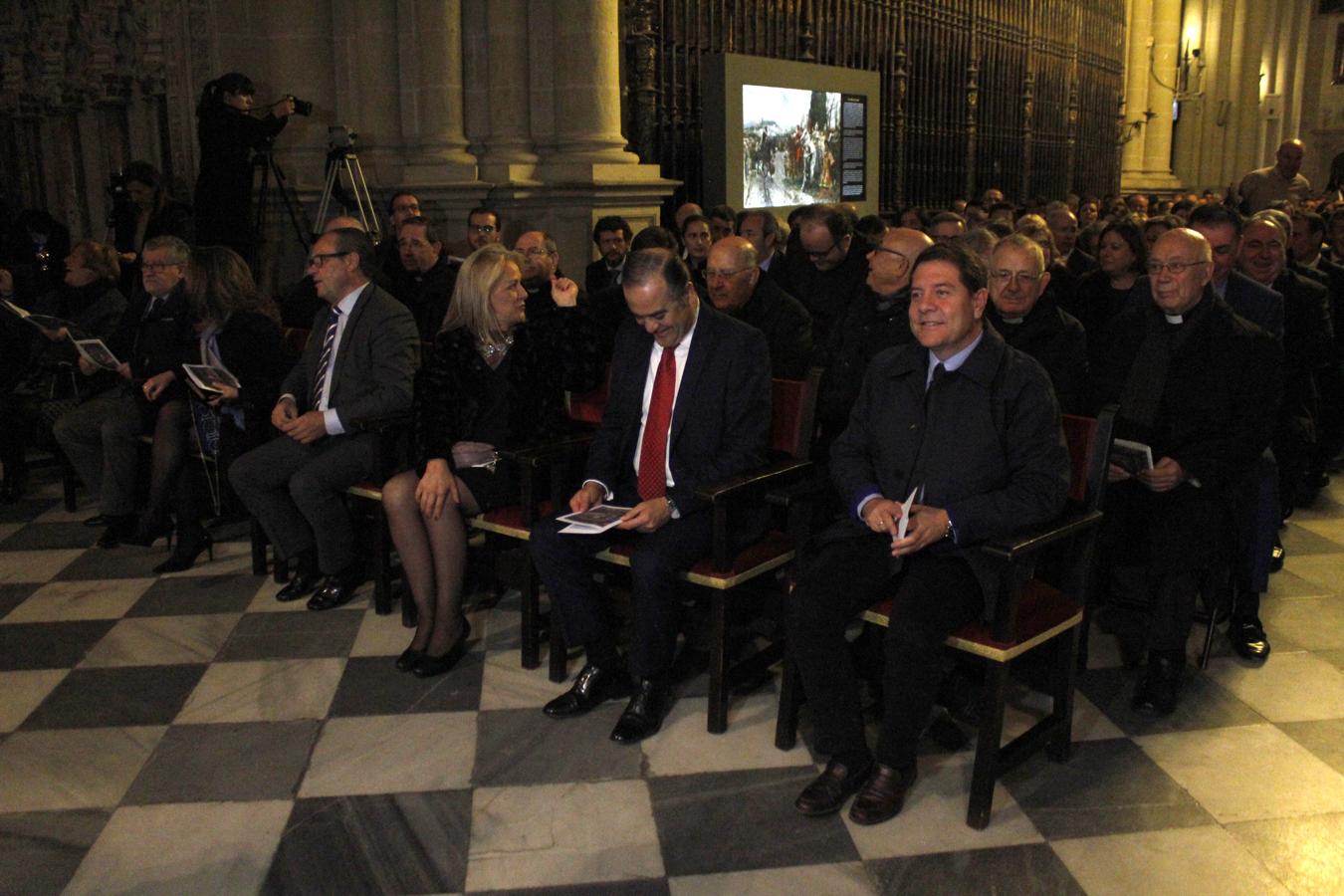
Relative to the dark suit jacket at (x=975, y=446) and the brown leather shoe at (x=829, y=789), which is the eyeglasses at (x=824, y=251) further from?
the brown leather shoe at (x=829, y=789)

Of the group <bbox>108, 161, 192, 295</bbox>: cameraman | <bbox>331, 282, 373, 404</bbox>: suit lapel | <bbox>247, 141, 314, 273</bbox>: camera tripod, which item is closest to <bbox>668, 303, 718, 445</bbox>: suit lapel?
<bbox>331, 282, 373, 404</bbox>: suit lapel

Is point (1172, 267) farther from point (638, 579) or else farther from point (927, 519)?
point (638, 579)

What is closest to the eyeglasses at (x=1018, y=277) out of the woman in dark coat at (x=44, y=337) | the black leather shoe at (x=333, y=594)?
→ the black leather shoe at (x=333, y=594)

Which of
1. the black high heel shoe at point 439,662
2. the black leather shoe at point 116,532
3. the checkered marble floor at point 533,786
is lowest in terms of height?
the checkered marble floor at point 533,786

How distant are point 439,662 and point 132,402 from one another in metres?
2.42

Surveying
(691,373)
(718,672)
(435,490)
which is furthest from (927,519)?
(435,490)

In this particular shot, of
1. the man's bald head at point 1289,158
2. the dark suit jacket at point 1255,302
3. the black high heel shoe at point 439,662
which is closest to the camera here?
the black high heel shoe at point 439,662

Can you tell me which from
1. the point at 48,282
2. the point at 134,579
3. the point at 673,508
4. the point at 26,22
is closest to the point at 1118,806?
the point at 673,508

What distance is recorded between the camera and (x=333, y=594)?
14.4 feet

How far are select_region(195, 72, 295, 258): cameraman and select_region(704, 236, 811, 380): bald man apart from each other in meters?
3.22

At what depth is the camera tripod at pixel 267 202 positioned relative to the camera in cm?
661

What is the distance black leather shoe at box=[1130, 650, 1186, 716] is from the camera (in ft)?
11.2

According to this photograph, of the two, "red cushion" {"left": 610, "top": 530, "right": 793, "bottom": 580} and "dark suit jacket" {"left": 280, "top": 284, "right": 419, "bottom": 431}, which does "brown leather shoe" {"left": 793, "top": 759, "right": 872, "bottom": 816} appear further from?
"dark suit jacket" {"left": 280, "top": 284, "right": 419, "bottom": 431}

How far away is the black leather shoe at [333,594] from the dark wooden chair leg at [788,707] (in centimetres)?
193
